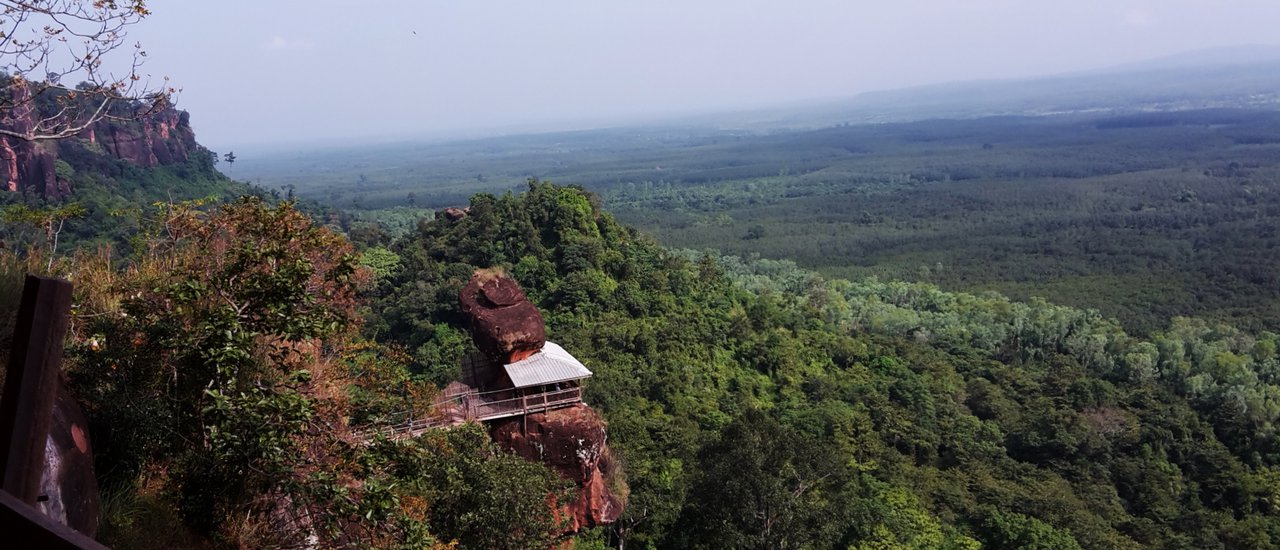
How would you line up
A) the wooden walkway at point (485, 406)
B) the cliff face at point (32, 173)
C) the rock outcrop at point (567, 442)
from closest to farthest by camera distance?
1. the wooden walkway at point (485, 406)
2. the rock outcrop at point (567, 442)
3. the cliff face at point (32, 173)

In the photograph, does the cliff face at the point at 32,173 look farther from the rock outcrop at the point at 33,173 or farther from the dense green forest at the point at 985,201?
the dense green forest at the point at 985,201

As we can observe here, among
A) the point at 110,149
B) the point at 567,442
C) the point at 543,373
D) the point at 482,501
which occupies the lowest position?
the point at 567,442

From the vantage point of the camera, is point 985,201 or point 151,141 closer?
point 151,141

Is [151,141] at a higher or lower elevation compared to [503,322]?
higher

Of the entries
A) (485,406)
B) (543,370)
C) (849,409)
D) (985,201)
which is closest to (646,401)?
(849,409)

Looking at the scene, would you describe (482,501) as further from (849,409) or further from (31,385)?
(849,409)

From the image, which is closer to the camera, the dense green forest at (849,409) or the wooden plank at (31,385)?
the wooden plank at (31,385)

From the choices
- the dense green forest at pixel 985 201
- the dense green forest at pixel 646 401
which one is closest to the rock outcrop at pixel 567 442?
the dense green forest at pixel 646 401

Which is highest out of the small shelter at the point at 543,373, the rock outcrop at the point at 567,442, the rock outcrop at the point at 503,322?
the rock outcrop at the point at 503,322
